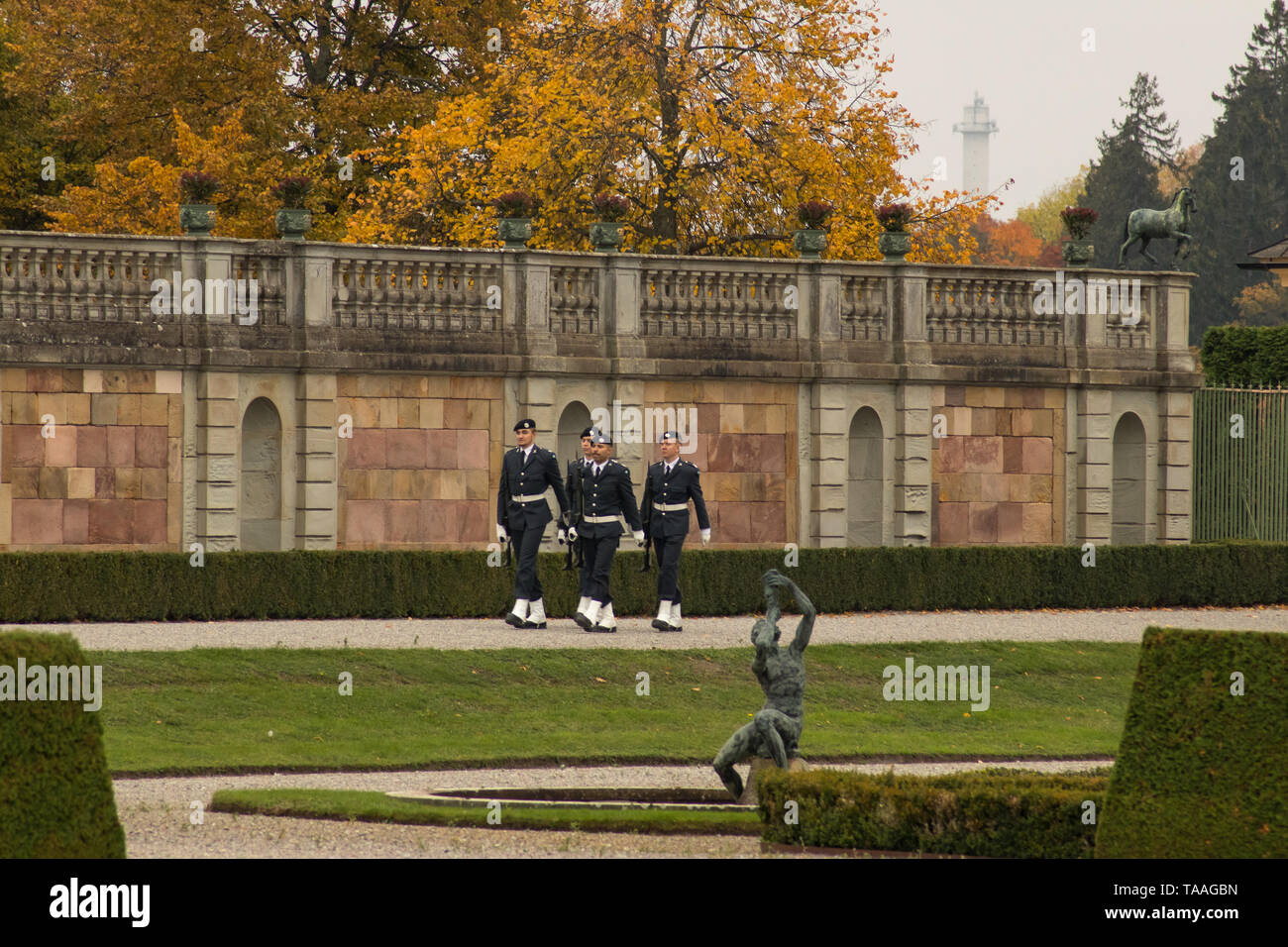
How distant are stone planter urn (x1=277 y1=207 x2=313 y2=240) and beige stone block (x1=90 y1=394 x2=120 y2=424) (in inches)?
112

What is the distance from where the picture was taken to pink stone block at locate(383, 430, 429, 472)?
2309cm

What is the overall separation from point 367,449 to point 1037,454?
364 inches

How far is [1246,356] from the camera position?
3269cm

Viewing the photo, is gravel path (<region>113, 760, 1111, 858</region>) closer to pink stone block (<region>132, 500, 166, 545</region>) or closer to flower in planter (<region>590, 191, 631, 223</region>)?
pink stone block (<region>132, 500, 166, 545</region>)

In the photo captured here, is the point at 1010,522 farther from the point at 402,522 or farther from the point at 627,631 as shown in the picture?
the point at 402,522

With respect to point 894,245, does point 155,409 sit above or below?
below

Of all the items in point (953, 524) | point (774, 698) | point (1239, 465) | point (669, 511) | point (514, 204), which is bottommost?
point (774, 698)

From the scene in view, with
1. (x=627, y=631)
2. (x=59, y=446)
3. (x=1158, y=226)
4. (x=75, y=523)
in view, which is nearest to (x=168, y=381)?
(x=59, y=446)

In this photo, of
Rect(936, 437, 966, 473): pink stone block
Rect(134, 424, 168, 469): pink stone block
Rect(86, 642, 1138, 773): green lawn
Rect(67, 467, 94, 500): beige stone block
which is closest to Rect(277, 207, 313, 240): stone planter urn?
Rect(134, 424, 168, 469): pink stone block

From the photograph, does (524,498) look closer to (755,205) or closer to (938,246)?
(755,205)

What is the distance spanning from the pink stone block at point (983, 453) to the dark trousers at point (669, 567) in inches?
259
